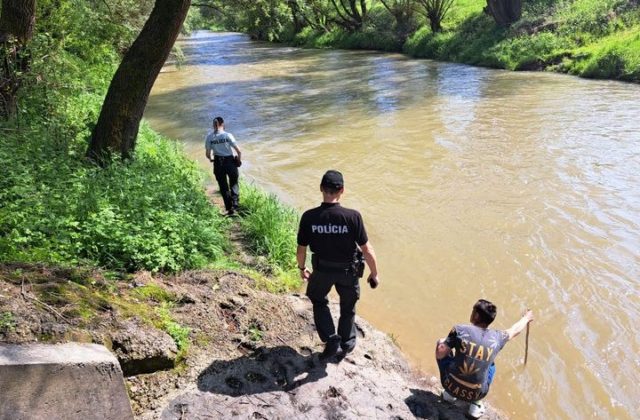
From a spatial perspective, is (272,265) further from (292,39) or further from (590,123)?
(292,39)

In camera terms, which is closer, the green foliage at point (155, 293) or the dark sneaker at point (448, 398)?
the dark sneaker at point (448, 398)

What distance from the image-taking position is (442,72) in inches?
988

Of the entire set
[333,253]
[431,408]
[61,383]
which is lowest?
[431,408]

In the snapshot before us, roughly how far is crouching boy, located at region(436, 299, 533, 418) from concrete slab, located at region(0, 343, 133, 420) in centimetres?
245

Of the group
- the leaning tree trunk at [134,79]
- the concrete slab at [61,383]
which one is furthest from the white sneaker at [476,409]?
the leaning tree trunk at [134,79]

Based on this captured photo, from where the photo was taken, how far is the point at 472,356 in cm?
426

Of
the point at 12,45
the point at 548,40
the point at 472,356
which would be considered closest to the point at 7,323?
the point at 472,356

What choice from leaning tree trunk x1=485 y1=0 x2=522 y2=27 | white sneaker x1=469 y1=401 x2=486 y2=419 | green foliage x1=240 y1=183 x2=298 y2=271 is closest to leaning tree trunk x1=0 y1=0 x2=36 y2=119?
green foliage x1=240 y1=183 x2=298 y2=271

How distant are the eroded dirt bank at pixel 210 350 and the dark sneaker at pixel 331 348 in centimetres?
8

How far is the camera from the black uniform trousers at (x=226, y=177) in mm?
8586

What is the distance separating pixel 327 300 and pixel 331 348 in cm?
43

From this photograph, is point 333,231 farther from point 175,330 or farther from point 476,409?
point 476,409

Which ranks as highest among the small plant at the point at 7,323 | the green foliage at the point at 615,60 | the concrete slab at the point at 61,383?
the green foliage at the point at 615,60

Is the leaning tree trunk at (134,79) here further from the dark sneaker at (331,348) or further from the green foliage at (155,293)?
the dark sneaker at (331,348)
